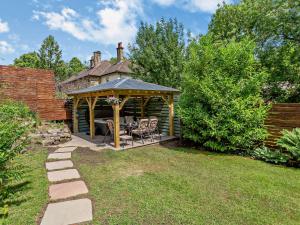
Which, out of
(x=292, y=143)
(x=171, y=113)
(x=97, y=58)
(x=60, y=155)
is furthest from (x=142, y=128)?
(x=97, y=58)

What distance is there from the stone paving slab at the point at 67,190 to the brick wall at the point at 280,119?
6.09m

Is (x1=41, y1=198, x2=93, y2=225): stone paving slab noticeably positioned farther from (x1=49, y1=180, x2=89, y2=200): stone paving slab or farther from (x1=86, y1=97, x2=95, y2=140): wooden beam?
(x1=86, y1=97, x2=95, y2=140): wooden beam

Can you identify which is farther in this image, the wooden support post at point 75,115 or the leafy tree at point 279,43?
the wooden support post at point 75,115

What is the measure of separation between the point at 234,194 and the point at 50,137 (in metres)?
7.35

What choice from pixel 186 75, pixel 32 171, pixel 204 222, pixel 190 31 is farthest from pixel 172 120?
pixel 190 31

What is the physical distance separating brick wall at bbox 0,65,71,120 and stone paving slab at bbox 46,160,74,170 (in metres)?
5.21

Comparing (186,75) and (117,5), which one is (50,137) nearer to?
(186,75)

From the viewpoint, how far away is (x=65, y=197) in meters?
3.96

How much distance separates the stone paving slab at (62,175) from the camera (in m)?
4.91

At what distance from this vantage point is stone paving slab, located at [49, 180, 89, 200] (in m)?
4.03

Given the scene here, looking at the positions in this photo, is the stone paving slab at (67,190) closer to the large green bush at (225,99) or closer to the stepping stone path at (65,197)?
the stepping stone path at (65,197)

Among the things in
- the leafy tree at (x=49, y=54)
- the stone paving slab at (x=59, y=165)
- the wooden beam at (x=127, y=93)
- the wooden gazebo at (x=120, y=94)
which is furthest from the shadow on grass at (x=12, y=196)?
the leafy tree at (x=49, y=54)

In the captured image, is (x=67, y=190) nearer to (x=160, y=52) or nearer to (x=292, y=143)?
(x=292, y=143)

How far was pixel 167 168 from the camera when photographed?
5.64 m
